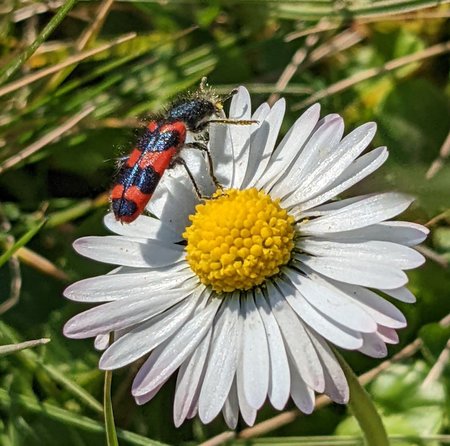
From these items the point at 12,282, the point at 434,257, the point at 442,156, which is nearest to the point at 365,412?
the point at 434,257

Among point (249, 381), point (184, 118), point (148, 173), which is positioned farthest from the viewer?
point (184, 118)

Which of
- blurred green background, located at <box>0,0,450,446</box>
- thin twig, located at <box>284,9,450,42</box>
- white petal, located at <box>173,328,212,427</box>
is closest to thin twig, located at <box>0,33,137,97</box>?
blurred green background, located at <box>0,0,450,446</box>

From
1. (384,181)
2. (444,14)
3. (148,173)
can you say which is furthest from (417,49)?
(148,173)

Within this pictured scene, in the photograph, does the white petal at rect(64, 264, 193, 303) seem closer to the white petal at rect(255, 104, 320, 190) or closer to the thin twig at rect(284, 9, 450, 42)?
the white petal at rect(255, 104, 320, 190)

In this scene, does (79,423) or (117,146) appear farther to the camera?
(117,146)

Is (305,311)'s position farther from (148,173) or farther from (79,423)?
(79,423)
